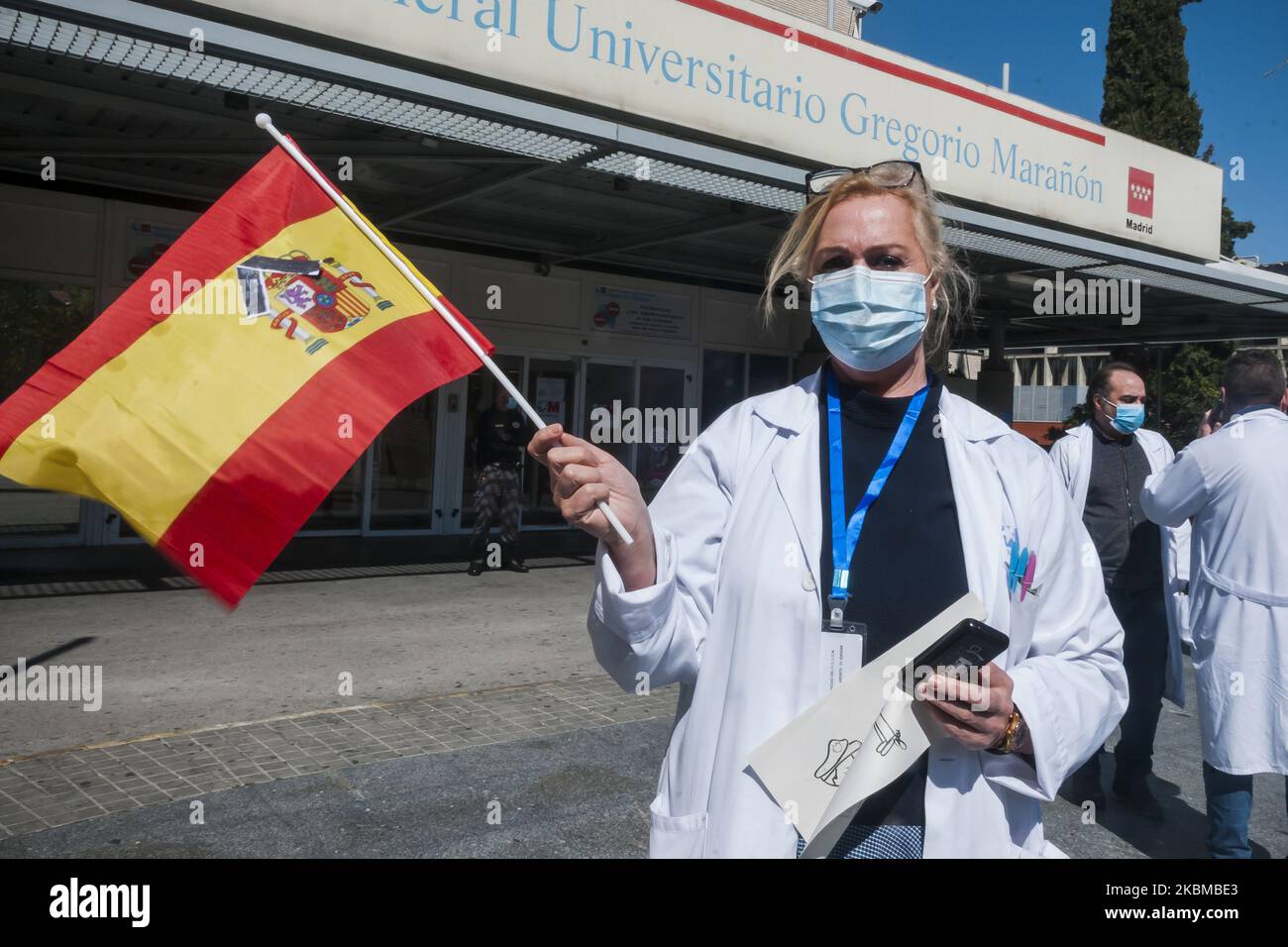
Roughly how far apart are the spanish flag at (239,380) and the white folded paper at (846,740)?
3.24ft

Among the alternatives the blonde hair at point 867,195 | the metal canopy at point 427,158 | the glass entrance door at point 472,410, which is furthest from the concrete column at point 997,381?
the blonde hair at point 867,195

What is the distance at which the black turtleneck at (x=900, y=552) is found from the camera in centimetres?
186

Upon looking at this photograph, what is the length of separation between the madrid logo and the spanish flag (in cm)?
1351

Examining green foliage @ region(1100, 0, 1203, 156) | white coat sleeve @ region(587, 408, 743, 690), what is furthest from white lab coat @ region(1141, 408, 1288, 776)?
green foliage @ region(1100, 0, 1203, 156)

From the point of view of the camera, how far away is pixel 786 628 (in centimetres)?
183

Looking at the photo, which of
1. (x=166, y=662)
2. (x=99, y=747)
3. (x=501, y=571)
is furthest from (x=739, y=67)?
(x=99, y=747)

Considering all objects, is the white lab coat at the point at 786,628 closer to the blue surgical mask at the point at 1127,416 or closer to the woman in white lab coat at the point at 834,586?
the woman in white lab coat at the point at 834,586

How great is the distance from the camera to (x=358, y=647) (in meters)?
7.65

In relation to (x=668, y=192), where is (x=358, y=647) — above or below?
below

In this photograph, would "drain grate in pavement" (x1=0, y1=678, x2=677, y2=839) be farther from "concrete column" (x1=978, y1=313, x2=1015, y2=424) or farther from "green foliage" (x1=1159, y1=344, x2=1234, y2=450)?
"green foliage" (x1=1159, y1=344, x2=1234, y2=450)

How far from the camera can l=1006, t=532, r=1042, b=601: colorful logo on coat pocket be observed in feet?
6.28

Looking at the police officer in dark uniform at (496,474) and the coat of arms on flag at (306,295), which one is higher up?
the coat of arms on flag at (306,295)

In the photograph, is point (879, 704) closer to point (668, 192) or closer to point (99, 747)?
point (99, 747)
